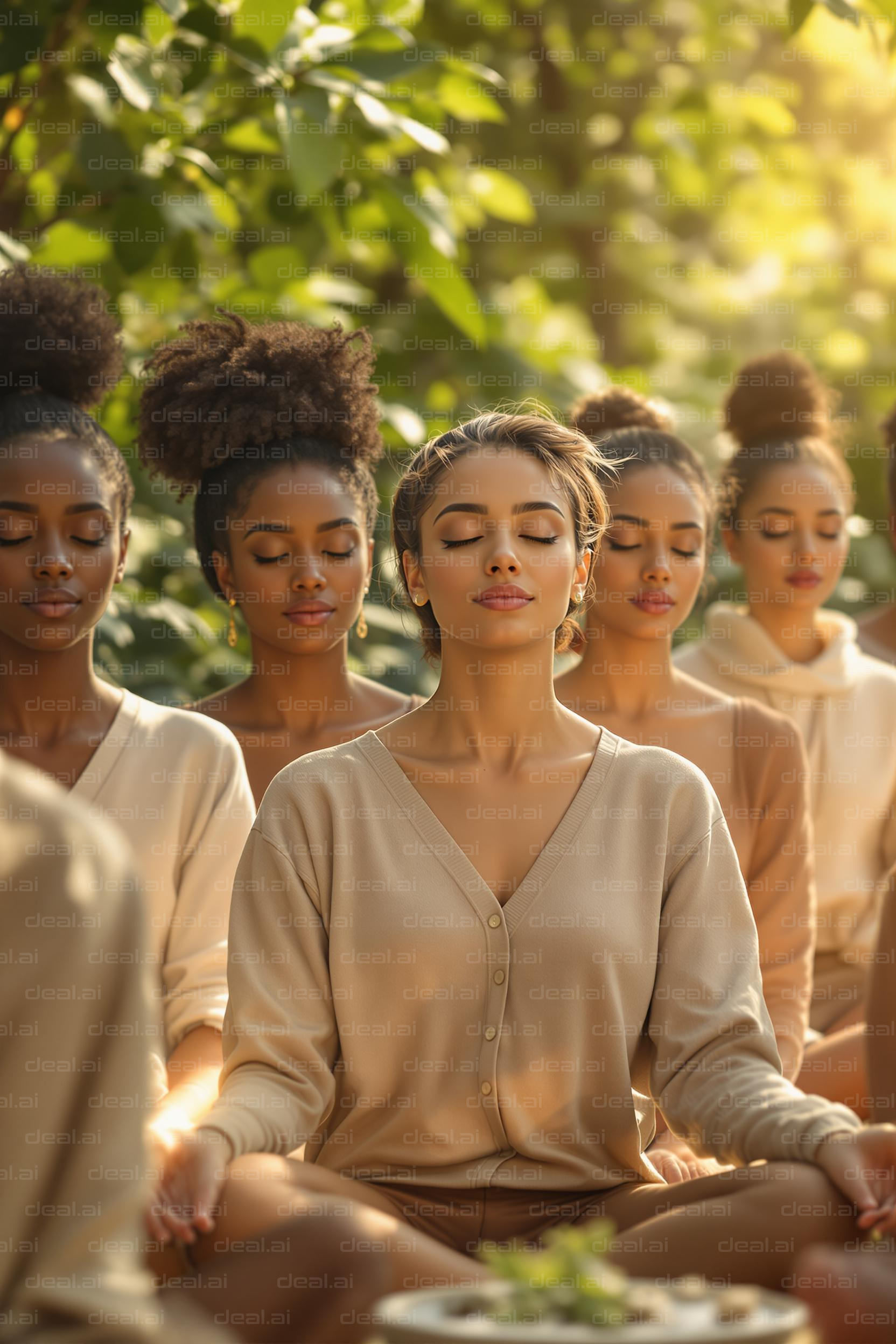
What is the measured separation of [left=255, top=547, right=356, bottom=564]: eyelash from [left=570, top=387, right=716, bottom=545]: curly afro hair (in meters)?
0.70

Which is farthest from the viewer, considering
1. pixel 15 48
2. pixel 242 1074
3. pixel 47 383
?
pixel 15 48

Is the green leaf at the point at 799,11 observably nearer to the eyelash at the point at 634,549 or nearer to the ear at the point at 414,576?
the eyelash at the point at 634,549

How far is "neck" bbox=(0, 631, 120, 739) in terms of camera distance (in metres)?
3.80

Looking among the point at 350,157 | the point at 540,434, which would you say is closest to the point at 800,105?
the point at 350,157

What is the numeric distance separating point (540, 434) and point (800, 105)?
6.32 meters

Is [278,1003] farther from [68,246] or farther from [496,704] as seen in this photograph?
[68,246]

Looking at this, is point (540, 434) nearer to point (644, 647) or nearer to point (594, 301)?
point (644, 647)

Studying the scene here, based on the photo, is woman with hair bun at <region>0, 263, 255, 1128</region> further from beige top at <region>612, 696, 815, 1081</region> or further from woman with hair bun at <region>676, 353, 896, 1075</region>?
woman with hair bun at <region>676, 353, 896, 1075</region>

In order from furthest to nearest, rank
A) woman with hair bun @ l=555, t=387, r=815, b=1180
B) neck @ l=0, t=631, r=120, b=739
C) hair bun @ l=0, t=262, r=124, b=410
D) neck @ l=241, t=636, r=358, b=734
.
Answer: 1. neck @ l=241, t=636, r=358, b=734
2. woman with hair bun @ l=555, t=387, r=815, b=1180
3. hair bun @ l=0, t=262, r=124, b=410
4. neck @ l=0, t=631, r=120, b=739

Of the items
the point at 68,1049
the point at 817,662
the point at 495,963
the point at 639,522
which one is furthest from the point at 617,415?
the point at 68,1049

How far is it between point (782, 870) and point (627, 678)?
2.13ft

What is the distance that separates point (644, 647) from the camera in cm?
447

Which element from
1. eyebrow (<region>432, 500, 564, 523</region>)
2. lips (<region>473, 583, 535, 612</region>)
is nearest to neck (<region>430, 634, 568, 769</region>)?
lips (<region>473, 583, 535, 612</region>)

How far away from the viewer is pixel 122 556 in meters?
3.99
